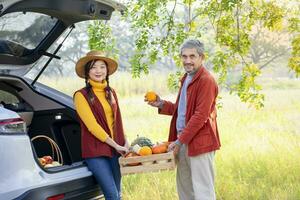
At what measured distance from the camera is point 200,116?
4895 millimetres

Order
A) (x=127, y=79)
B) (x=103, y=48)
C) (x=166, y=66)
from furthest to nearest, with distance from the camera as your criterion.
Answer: (x=166, y=66), (x=127, y=79), (x=103, y=48)

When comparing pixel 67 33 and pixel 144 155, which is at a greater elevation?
pixel 67 33

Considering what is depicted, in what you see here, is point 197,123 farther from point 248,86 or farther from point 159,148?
point 248,86

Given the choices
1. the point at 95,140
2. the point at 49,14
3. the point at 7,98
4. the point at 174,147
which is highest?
the point at 49,14

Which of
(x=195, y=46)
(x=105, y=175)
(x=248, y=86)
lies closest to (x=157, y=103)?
(x=195, y=46)

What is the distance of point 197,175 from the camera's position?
5039 millimetres

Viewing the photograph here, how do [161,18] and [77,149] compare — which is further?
[161,18]

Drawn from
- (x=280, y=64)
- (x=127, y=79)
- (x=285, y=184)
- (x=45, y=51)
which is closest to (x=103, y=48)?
(x=45, y=51)

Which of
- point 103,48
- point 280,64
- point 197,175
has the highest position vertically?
point 103,48

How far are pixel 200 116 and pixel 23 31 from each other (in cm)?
164

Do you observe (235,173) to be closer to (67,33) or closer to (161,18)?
(161,18)

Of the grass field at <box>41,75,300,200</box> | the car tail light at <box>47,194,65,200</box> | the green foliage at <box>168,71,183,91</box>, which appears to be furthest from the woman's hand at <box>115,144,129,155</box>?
the green foliage at <box>168,71,183,91</box>

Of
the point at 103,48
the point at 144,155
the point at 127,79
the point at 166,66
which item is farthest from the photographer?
the point at 166,66

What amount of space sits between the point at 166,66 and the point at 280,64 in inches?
334
